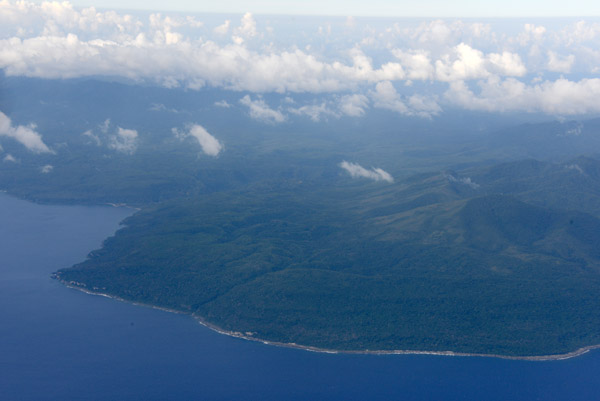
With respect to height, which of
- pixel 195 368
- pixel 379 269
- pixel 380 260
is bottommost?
pixel 195 368

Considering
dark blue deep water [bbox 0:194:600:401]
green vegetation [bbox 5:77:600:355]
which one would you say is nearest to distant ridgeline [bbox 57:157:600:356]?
green vegetation [bbox 5:77:600:355]

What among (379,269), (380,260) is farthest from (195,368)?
(380,260)

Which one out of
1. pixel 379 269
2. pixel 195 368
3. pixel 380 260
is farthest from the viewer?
pixel 380 260

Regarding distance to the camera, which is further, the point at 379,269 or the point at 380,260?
the point at 380,260

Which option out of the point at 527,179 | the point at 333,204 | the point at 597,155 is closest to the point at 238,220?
the point at 333,204

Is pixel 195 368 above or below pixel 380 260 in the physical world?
below

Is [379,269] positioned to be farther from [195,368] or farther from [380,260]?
[195,368]

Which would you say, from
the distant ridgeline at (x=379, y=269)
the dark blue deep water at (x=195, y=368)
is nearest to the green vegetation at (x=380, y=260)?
the distant ridgeline at (x=379, y=269)

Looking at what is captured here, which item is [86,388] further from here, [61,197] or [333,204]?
[61,197]

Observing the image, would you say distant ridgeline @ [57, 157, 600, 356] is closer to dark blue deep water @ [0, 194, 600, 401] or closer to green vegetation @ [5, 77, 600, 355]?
green vegetation @ [5, 77, 600, 355]
